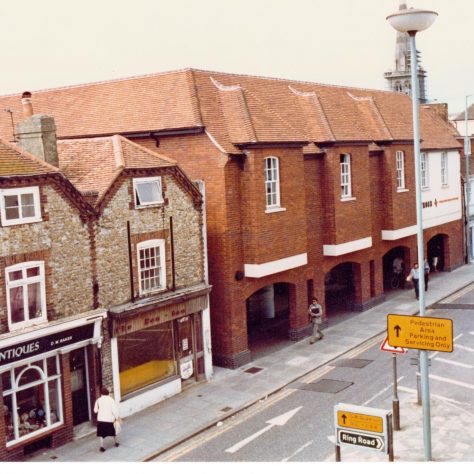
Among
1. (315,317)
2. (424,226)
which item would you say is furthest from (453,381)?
(424,226)

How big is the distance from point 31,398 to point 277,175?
10.8 meters

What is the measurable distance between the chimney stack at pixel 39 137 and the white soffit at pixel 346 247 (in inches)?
477

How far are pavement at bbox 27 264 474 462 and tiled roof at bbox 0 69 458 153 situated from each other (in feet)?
23.4

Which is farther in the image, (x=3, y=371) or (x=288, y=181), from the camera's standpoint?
(x=288, y=181)

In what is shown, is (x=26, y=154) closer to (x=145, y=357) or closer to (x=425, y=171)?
(x=145, y=357)

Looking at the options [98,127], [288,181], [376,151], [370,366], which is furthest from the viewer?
[376,151]

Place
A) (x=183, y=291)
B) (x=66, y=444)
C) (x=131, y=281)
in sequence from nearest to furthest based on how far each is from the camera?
(x=66, y=444) → (x=131, y=281) → (x=183, y=291)

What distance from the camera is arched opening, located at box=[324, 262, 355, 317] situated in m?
30.8

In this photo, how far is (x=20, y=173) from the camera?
52.0 ft

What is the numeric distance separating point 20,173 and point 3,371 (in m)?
4.39

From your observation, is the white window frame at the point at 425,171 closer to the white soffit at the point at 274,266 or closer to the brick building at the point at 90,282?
the white soffit at the point at 274,266

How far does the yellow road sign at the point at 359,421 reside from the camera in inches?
437
